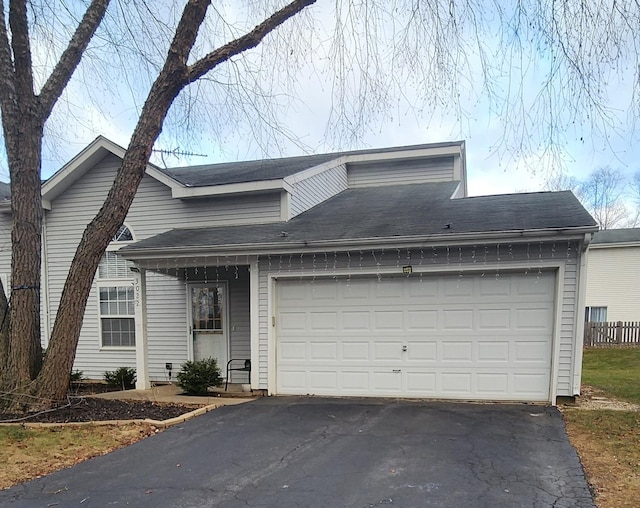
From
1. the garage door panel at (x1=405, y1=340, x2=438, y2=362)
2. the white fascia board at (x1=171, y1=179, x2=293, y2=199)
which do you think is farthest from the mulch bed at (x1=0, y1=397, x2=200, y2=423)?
the white fascia board at (x1=171, y1=179, x2=293, y2=199)

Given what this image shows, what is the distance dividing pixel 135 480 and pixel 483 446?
3535 mm

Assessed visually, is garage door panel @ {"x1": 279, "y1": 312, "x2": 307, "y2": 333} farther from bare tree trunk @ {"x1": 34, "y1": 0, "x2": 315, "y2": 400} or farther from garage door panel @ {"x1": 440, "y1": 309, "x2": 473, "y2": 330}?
bare tree trunk @ {"x1": 34, "y1": 0, "x2": 315, "y2": 400}

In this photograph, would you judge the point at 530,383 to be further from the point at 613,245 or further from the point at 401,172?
the point at 613,245

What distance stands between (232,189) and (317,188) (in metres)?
2.42

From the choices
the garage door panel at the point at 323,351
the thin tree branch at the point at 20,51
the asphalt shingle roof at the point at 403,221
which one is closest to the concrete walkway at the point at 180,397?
the garage door panel at the point at 323,351

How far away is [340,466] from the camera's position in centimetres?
433

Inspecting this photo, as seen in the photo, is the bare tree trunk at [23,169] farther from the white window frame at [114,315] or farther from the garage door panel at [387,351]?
the garage door panel at [387,351]

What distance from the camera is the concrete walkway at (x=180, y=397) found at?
24.2ft

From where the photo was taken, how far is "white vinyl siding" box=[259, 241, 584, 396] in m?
6.59

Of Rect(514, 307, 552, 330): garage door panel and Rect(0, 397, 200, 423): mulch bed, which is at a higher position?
Rect(514, 307, 552, 330): garage door panel

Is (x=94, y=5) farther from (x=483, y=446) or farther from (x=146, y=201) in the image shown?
(x=483, y=446)

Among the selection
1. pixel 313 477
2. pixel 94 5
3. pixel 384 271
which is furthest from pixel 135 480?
pixel 94 5

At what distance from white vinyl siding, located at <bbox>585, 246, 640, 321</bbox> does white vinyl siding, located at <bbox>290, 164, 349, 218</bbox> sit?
511 inches

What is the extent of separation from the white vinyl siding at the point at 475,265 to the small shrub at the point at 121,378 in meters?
3.73
